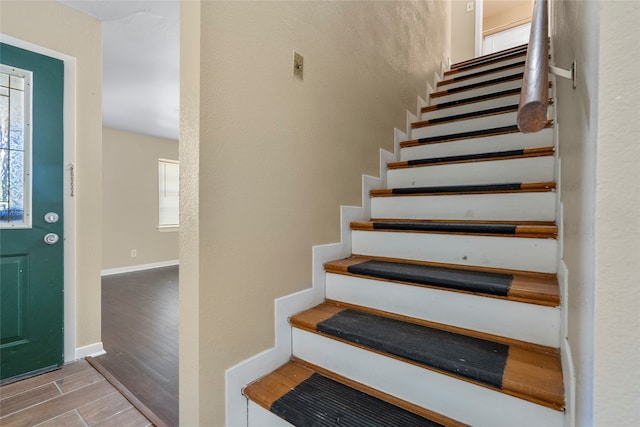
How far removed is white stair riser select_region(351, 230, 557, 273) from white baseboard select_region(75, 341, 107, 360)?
75.6 inches

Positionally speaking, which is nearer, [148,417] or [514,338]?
[514,338]

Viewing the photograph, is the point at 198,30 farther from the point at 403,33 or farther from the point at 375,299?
the point at 403,33

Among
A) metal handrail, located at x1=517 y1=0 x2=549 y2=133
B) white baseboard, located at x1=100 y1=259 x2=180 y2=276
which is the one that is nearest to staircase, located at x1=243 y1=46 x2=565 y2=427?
metal handrail, located at x1=517 y1=0 x2=549 y2=133

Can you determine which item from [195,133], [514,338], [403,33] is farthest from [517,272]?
[403,33]

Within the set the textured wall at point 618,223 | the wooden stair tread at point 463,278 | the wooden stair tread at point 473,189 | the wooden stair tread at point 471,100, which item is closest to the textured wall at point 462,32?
the wooden stair tread at point 471,100

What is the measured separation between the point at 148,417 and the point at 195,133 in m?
1.35

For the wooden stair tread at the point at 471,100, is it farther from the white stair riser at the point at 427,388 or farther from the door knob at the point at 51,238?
the door knob at the point at 51,238

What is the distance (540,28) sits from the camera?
2.40 feet

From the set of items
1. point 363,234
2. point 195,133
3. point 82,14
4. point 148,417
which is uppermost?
point 82,14

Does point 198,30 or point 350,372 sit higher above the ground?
point 198,30

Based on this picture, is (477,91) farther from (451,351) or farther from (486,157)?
(451,351)

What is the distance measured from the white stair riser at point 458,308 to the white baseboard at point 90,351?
1780 mm

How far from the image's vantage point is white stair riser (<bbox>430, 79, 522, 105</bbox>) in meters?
2.43

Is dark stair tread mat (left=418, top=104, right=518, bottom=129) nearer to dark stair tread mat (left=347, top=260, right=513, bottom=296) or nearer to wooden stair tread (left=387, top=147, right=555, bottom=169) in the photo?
wooden stair tread (left=387, top=147, right=555, bottom=169)
